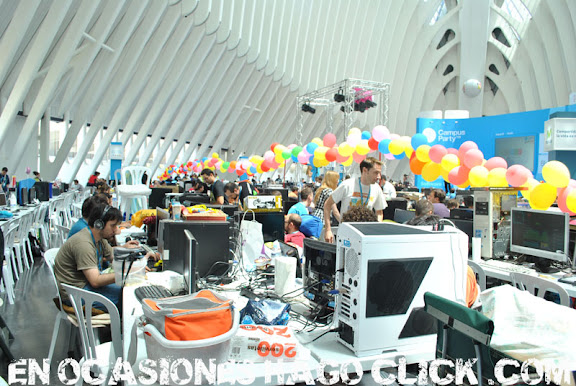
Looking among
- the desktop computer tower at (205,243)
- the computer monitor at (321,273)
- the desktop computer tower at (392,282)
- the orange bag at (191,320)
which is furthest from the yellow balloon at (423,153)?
the orange bag at (191,320)

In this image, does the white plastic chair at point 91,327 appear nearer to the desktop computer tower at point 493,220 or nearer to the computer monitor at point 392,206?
the desktop computer tower at point 493,220

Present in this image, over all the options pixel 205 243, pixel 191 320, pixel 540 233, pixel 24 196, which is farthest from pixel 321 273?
pixel 24 196

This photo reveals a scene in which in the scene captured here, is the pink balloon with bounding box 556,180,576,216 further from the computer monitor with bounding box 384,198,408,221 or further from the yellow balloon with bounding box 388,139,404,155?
the yellow balloon with bounding box 388,139,404,155

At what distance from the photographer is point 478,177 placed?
5477mm

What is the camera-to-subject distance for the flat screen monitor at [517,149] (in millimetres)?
15250

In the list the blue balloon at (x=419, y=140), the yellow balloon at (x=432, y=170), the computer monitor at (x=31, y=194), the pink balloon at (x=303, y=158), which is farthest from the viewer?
the pink balloon at (x=303, y=158)

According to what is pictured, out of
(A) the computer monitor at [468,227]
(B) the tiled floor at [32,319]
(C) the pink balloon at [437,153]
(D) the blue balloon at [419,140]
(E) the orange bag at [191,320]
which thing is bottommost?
(B) the tiled floor at [32,319]

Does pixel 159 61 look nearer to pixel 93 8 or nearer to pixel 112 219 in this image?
pixel 93 8

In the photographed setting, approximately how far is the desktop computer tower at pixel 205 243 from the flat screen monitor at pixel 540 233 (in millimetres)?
2817

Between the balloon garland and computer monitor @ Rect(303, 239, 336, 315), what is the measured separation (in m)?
2.77

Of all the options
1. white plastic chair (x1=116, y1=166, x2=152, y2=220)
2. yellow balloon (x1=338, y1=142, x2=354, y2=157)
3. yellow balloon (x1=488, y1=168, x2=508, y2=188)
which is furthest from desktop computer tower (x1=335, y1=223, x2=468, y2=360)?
white plastic chair (x1=116, y1=166, x2=152, y2=220)

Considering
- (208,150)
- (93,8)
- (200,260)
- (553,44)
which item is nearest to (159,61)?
(93,8)

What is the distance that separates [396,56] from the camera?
99.5ft

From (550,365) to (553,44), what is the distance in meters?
29.2
